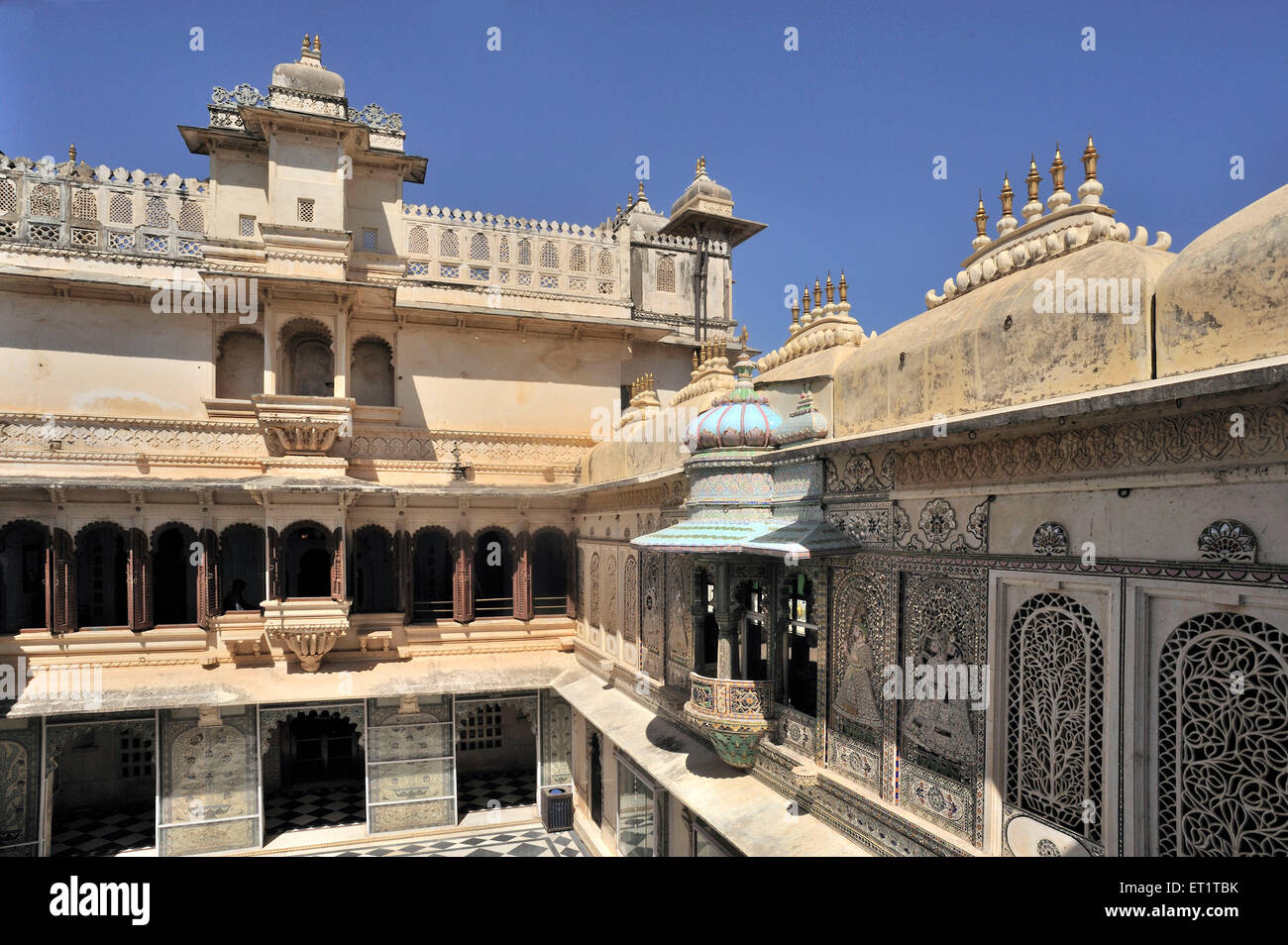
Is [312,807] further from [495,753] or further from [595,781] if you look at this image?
[595,781]

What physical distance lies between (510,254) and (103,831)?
43.8 ft

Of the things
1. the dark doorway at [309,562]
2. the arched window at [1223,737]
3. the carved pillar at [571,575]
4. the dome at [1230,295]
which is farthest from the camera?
the carved pillar at [571,575]

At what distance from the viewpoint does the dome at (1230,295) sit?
3.34 m

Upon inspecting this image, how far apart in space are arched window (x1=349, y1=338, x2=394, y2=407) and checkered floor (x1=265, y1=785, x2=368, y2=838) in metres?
7.82

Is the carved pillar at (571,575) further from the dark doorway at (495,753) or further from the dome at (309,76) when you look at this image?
the dome at (309,76)

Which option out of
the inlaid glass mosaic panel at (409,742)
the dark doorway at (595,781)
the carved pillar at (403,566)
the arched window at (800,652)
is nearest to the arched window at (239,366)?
the carved pillar at (403,566)

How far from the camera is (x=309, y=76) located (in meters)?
13.7

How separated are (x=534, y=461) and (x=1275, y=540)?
1260 cm

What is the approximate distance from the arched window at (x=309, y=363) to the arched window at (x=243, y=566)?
318 cm

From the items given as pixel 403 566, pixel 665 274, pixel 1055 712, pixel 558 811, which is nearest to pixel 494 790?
pixel 558 811

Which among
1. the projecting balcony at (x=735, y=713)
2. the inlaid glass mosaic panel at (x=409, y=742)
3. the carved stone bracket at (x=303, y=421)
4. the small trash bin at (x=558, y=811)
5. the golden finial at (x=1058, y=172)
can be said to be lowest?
the small trash bin at (x=558, y=811)

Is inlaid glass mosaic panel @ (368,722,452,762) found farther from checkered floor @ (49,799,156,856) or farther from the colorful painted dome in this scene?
the colorful painted dome
